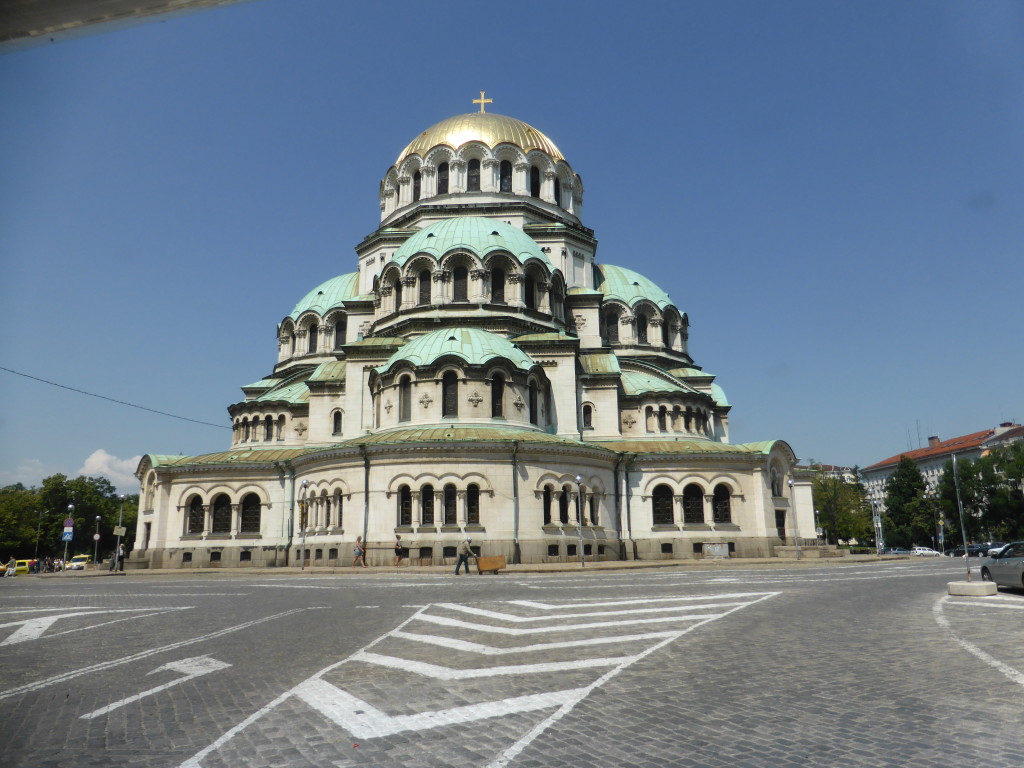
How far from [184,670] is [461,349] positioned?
28.2 metres

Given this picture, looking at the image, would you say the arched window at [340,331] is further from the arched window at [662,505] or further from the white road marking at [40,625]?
the white road marking at [40,625]

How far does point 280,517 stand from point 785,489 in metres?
28.0

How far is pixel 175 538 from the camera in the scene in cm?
4247

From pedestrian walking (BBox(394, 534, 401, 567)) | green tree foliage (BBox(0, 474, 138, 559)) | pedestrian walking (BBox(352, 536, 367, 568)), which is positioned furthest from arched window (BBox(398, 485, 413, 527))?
green tree foliage (BBox(0, 474, 138, 559))

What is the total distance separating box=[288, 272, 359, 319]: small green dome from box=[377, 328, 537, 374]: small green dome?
1388 centimetres

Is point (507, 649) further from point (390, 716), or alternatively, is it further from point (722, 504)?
point (722, 504)

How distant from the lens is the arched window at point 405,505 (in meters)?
34.8

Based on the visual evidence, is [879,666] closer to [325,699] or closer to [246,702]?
[325,699]

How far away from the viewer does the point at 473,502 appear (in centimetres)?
3516

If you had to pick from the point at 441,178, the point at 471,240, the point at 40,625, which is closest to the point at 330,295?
the point at 441,178

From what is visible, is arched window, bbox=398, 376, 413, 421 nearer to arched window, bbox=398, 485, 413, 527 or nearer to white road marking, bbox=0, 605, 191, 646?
arched window, bbox=398, 485, 413, 527

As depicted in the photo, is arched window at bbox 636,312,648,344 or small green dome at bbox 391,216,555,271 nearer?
small green dome at bbox 391,216,555,271

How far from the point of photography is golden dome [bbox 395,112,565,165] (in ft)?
162

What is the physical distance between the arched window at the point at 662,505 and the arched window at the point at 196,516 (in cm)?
2426
